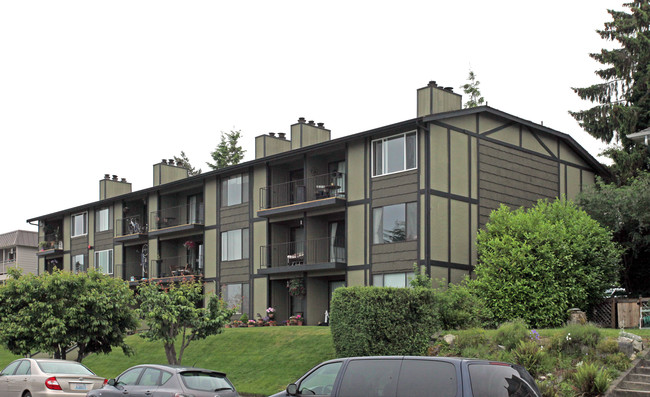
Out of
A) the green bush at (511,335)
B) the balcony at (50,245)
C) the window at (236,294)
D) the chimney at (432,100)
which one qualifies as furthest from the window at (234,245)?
the green bush at (511,335)

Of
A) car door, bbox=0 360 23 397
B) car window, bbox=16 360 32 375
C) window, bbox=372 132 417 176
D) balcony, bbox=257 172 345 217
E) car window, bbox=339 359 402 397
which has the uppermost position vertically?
window, bbox=372 132 417 176

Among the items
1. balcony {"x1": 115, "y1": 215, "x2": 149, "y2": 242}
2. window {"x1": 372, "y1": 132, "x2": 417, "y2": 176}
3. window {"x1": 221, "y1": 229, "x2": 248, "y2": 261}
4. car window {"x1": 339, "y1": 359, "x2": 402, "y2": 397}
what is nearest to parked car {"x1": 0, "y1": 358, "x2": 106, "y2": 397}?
car window {"x1": 339, "y1": 359, "x2": 402, "y2": 397}

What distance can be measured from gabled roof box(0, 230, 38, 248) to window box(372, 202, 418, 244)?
4690cm

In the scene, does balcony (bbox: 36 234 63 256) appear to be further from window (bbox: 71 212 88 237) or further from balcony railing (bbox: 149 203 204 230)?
balcony railing (bbox: 149 203 204 230)

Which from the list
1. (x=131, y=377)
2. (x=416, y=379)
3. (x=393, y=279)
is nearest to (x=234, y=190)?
(x=393, y=279)

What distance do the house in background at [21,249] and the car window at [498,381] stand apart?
63.4 meters

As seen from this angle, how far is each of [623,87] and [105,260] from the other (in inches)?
1240

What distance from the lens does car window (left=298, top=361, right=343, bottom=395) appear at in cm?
1126

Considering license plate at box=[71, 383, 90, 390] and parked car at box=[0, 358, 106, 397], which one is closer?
parked car at box=[0, 358, 106, 397]

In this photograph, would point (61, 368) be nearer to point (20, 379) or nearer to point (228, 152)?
point (20, 379)

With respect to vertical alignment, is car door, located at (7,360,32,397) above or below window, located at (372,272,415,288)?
below

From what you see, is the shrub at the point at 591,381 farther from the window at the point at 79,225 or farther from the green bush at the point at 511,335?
the window at the point at 79,225

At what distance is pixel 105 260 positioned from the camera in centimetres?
4738

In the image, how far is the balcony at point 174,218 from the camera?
136ft
